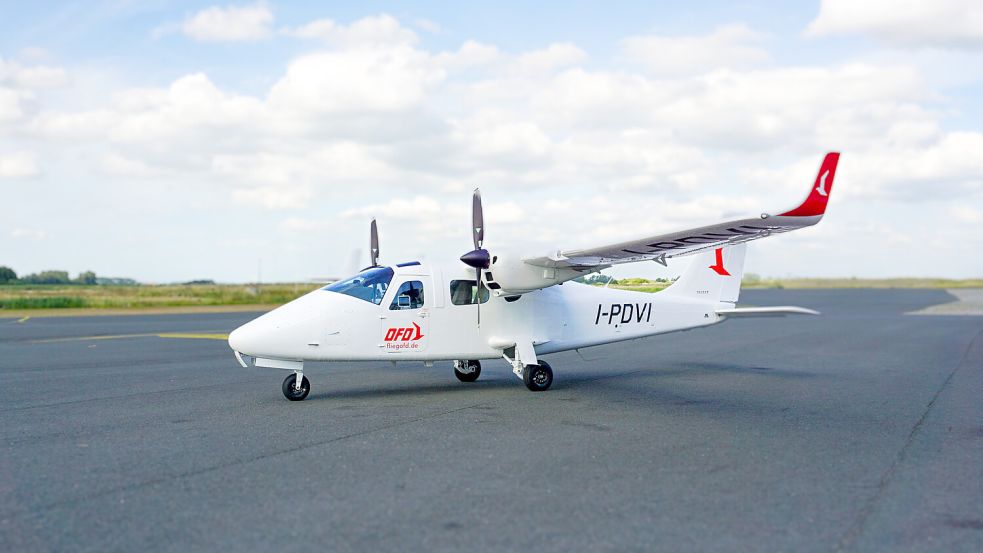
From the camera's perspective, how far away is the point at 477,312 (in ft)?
45.6

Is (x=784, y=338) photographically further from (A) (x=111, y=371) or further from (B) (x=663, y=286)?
(A) (x=111, y=371)

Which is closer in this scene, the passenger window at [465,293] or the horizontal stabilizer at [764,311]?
the horizontal stabilizer at [764,311]

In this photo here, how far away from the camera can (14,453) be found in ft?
27.7

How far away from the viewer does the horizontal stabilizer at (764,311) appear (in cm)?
1288

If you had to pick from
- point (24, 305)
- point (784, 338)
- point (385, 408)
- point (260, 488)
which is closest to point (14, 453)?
point (260, 488)

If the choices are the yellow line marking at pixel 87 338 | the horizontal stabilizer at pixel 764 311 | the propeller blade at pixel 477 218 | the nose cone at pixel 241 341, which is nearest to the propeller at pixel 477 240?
the propeller blade at pixel 477 218

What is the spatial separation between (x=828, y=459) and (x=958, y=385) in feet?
26.3

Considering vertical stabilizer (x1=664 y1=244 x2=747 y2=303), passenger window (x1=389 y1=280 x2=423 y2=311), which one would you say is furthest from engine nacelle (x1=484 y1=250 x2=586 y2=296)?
vertical stabilizer (x1=664 y1=244 x2=747 y2=303)

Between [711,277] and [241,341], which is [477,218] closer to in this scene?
[241,341]

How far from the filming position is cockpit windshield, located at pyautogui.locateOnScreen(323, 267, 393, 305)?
1301cm

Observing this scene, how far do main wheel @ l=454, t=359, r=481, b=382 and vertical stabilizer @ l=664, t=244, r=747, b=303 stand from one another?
4541mm

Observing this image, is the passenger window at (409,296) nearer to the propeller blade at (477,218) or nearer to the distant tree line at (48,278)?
the propeller blade at (477,218)

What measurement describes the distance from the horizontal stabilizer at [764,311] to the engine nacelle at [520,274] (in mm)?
3645

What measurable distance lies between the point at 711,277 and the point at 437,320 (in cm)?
657
